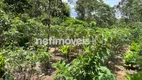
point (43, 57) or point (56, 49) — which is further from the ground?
point (43, 57)

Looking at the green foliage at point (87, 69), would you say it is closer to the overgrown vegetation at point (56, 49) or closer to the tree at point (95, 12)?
the overgrown vegetation at point (56, 49)

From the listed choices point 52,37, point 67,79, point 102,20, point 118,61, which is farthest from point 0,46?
point 102,20

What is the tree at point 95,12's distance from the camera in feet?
120

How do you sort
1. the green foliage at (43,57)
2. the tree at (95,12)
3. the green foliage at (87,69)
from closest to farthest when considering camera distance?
the green foliage at (87,69) < the green foliage at (43,57) < the tree at (95,12)

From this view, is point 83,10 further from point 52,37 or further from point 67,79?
point 67,79

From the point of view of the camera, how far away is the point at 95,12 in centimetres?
4031

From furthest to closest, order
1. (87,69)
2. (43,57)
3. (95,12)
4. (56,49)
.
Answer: (95,12) < (56,49) < (43,57) < (87,69)

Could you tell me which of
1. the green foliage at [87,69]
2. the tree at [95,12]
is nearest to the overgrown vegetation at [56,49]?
the green foliage at [87,69]

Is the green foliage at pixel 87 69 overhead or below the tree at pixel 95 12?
below

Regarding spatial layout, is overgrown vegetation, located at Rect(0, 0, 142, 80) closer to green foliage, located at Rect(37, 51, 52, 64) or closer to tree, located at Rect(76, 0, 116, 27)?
green foliage, located at Rect(37, 51, 52, 64)

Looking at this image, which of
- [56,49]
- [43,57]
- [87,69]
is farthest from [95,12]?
[87,69]

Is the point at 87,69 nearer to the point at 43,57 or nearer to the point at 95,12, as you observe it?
the point at 43,57

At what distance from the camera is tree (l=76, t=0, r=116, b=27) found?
36684 millimetres

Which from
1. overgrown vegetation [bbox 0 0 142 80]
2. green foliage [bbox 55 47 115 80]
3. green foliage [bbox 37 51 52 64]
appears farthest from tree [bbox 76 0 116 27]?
green foliage [bbox 55 47 115 80]
